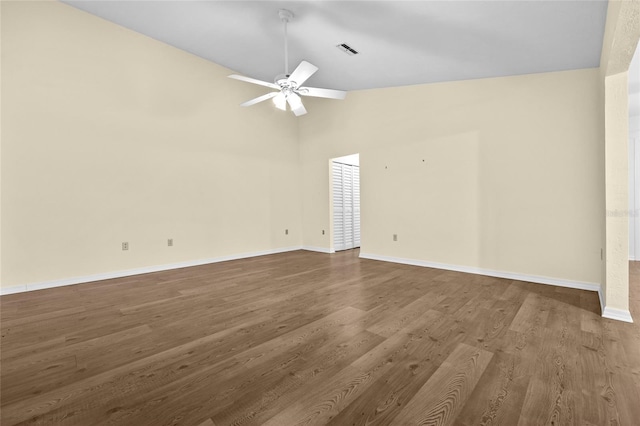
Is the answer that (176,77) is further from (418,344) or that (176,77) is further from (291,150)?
(418,344)

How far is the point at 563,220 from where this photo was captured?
339 centimetres

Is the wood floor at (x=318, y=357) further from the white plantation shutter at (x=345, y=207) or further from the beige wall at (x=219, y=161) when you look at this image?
the white plantation shutter at (x=345, y=207)

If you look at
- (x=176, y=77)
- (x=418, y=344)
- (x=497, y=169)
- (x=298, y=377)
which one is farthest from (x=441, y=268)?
(x=176, y=77)

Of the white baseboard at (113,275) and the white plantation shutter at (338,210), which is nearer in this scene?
the white baseboard at (113,275)

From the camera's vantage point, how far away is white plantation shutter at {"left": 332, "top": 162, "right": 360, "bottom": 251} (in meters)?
6.30

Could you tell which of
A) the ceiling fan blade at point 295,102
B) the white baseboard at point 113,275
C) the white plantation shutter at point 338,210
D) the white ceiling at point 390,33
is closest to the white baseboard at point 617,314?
the white ceiling at point 390,33

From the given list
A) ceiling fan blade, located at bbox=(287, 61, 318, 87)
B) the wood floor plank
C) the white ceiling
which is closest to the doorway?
the white ceiling

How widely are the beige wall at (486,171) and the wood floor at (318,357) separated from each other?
27.9 inches

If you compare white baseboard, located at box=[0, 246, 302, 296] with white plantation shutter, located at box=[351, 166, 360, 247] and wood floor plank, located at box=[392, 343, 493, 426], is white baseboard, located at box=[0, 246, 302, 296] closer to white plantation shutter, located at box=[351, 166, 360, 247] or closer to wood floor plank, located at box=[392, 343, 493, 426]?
white plantation shutter, located at box=[351, 166, 360, 247]

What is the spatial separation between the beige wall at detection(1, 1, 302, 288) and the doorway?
165 cm

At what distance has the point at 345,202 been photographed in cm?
654

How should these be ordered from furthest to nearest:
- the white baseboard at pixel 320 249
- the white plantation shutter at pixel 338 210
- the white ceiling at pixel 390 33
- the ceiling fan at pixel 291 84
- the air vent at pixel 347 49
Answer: the white plantation shutter at pixel 338 210
the white baseboard at pixel 320 249
the air vent at pixel 347 49
the ceiling fan at pixel 291 84
the white ceiling at pixel 390 33

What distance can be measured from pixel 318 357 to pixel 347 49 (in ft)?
11.7

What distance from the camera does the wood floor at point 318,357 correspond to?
1.36m
